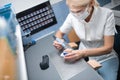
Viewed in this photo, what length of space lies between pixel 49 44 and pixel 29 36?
0.83 ft

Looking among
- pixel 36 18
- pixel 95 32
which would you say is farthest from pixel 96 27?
pixel 36 18

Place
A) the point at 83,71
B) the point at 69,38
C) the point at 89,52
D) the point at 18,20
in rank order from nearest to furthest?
the point at 83,71 < the point at 89,52 < the point at 18,20 < the point at 69,38

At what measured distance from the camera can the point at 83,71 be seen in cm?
111

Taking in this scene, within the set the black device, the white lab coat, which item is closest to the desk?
the black device

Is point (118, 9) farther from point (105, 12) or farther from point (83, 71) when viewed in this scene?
point (83, 71)

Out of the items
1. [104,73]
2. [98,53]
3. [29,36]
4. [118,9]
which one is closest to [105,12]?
[98,53]

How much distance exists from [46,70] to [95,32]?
478 millimetres

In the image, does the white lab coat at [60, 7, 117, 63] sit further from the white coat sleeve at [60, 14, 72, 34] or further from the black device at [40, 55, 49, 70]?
the black device at [40, 55, 49, 70]

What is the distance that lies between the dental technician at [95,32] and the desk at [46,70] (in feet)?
0.37

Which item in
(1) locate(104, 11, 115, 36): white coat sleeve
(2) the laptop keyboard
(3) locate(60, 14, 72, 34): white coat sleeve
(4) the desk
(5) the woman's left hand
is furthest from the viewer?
(2) the laptop keyboard

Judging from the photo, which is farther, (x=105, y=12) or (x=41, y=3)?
(x=41, y=3)

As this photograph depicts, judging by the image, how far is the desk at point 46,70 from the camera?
108cm

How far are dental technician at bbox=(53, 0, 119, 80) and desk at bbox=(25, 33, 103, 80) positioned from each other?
0.11 m

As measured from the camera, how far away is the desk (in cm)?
108
